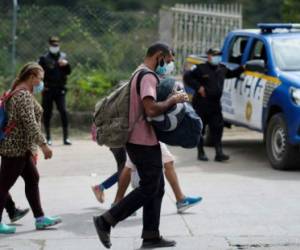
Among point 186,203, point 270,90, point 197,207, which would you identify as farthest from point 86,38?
point 186,203

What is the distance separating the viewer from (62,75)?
16297 millimetres

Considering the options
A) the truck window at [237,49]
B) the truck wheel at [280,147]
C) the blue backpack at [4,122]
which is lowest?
the truck wheel at [280,147]

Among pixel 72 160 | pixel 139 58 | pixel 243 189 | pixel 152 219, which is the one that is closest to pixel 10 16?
pixel 139 58

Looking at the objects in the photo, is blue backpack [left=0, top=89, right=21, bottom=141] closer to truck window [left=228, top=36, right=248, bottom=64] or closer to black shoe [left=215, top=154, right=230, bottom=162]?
black shoe [left=215, top=154, right=230, bottom=162]

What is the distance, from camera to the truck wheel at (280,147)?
43.1 ft

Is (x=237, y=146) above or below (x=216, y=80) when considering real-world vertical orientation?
below

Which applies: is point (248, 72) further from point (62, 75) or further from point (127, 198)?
point (127, 198)

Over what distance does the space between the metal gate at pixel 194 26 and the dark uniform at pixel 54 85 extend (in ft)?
11.7

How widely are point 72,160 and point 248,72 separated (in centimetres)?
279

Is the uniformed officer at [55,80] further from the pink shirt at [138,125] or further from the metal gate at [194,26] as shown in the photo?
the pink shirt at [138,125]

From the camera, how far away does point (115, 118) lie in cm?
863

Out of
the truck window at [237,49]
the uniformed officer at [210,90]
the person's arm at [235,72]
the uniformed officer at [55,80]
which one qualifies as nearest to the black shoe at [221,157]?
the uniformed officer at [210,90]

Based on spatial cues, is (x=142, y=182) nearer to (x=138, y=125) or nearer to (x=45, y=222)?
(x=138, y=125)

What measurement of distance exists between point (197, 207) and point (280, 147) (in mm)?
2886
